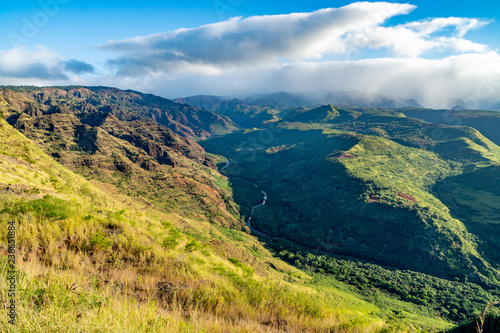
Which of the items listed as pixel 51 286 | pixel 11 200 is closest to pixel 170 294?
pixel 51 286

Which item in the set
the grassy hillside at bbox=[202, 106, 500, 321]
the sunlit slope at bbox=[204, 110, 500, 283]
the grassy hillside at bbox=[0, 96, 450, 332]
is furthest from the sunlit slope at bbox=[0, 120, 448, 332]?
the sunlit slope at bbox=[204, 110, 500, 283]

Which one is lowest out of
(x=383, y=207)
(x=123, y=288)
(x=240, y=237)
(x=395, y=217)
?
(x=240, y=237)

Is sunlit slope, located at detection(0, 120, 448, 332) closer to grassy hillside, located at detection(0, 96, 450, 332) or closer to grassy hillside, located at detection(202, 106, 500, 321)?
grassy hillside, located at detection(0, 96, 450, 332)

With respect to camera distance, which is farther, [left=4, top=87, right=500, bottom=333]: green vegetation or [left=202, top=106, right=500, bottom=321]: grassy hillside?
[left=202, top=106, right=500, bottom=321]: grassy hillside

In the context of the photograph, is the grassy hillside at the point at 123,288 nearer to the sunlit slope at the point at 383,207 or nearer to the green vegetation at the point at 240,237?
the green vegetation at the point at 240,237

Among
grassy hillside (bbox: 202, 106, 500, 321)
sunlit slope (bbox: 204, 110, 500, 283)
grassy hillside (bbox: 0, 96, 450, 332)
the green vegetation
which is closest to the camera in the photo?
grassy hillside (bbox: 0, 96, 450, 332)

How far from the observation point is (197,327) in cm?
516

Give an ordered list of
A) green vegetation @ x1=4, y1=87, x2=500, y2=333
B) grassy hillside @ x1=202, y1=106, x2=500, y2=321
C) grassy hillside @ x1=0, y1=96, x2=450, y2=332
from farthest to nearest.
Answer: grassy hillside @ x1=202, y1=106, x2=500, y2=321 → green vegetation @ x1=4, y1=87, x2=500, y2=333 → grassy hillside @ x1=0, y1=96, x2=450, y2=332

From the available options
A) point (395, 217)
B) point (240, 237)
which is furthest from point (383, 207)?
point (240, 237)

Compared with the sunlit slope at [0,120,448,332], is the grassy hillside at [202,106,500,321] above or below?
below

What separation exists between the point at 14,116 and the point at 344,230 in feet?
591

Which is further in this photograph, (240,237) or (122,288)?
(240,237)

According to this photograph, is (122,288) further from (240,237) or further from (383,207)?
(383,207)

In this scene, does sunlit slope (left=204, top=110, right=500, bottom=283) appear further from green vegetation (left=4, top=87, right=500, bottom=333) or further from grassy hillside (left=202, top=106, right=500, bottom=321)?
green vegetation (left=4, top=87, right=500, bottom=333)
